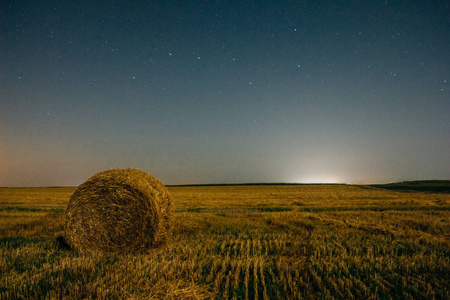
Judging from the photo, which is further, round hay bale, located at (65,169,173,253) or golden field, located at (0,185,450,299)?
round hay bale, located at (65,169,173,253)

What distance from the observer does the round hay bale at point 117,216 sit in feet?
22.9

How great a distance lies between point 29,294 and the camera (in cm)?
407

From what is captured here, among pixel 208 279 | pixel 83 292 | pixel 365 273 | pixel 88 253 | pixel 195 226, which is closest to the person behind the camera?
pixel 83 292

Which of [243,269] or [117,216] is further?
[117,216]

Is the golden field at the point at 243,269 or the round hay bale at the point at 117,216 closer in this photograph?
the golden field at the point at 243,269

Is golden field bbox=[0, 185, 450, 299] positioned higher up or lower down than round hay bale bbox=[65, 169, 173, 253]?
lower down

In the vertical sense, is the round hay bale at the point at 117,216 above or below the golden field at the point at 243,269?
above

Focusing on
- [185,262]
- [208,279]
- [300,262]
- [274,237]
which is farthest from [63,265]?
[274,237]

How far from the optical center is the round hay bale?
6.97 meters

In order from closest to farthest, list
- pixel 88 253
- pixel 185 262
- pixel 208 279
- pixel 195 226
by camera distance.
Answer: pixel 208 279 < pixel 185 262 < pixel 88 253 < pixel 195 226

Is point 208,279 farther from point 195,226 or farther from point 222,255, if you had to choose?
point 195,226

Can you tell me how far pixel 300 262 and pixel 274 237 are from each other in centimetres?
237

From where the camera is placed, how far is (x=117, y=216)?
23.6 feet

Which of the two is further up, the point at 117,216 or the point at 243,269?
the point at 117,216
